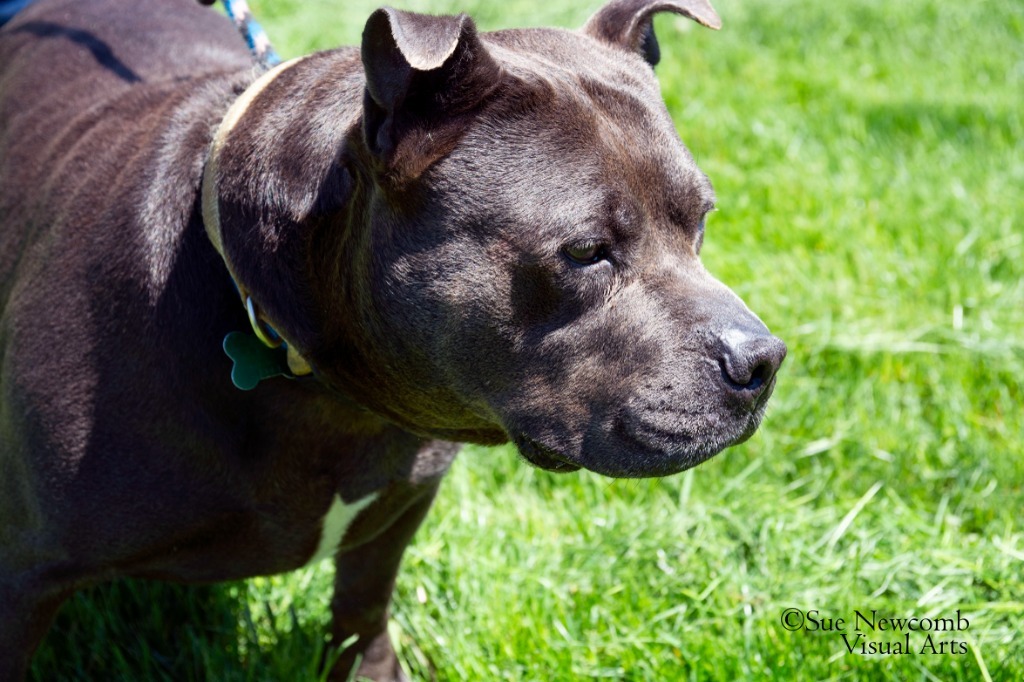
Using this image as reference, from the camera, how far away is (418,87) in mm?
2408

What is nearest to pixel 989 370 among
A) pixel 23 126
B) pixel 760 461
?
pixel 760 461

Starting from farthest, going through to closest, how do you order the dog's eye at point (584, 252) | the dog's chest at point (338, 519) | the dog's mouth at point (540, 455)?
the dog's chest at point (338, 519)
the dog's mouth at point (540, 455)
the dog's eye at point (584, 252)

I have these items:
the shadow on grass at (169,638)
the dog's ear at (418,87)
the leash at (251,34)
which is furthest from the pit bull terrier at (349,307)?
the shadow on grass at (169,638)

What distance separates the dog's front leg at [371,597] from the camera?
3252 mm

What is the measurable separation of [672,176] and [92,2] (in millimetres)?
2103

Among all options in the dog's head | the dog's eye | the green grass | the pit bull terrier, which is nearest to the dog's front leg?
the green grass

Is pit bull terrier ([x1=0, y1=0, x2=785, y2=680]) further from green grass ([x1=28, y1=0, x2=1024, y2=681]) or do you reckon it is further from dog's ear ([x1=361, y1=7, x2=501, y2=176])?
green grass ([x1=28, y1=0, x2=1024, y2=681])

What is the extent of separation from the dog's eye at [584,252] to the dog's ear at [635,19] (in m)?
0.69

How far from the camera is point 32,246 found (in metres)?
2.94

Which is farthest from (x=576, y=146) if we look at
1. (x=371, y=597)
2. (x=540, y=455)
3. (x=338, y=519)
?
(x=371, y=597)

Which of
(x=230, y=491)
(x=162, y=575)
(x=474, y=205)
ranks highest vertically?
(x=474, y=205)

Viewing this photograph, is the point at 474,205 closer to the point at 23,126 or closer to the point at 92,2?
the point at 23,126

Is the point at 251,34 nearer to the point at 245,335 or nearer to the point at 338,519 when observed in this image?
the point at 245,335

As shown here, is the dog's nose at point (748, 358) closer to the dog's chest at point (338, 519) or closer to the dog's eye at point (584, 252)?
the dog's eye at point (584, 252)
